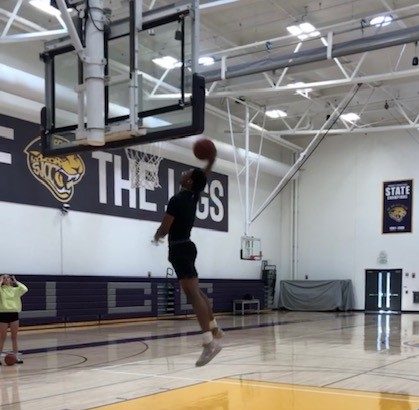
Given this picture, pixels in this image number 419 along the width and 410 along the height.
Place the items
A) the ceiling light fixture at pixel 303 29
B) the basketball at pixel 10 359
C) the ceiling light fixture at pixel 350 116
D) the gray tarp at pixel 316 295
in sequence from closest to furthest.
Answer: the basketball at pixel 10 359 < the ceiling light fixture at pixel 303 29 < the ceiling light fixture at pixel 350 116 < the gray tarp at pixel 316 295

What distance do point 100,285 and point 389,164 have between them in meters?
14.7

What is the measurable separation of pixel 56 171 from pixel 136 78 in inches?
435

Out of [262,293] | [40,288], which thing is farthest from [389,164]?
[40,288]

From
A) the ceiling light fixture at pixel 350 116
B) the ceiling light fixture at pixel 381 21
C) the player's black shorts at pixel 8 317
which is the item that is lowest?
the player's black shorts at pixel 8 317

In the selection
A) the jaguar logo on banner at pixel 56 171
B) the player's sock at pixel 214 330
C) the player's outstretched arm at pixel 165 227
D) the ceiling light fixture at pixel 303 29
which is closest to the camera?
the player's outstretched arm at pixel 165 227

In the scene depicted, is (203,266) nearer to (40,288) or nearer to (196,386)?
(40,288)

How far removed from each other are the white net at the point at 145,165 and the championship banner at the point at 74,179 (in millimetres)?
413

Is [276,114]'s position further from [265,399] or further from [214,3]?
[265,399]

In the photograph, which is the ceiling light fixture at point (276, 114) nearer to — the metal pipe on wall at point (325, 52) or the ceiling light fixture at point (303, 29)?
the metal pipe on wall at point (325, 52)

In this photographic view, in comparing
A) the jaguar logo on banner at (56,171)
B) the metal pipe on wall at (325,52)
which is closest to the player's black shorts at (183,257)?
the metal pipe on wall at (325,52)

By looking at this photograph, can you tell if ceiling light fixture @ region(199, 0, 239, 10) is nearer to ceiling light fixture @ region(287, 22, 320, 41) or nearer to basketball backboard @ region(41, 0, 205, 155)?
ceiling light fixture @ region(287, 22, 320, 41)

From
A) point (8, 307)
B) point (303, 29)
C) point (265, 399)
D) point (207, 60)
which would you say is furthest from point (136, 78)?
point (207, 60)

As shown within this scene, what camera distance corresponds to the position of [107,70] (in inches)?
289

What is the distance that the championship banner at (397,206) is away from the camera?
2595cm
